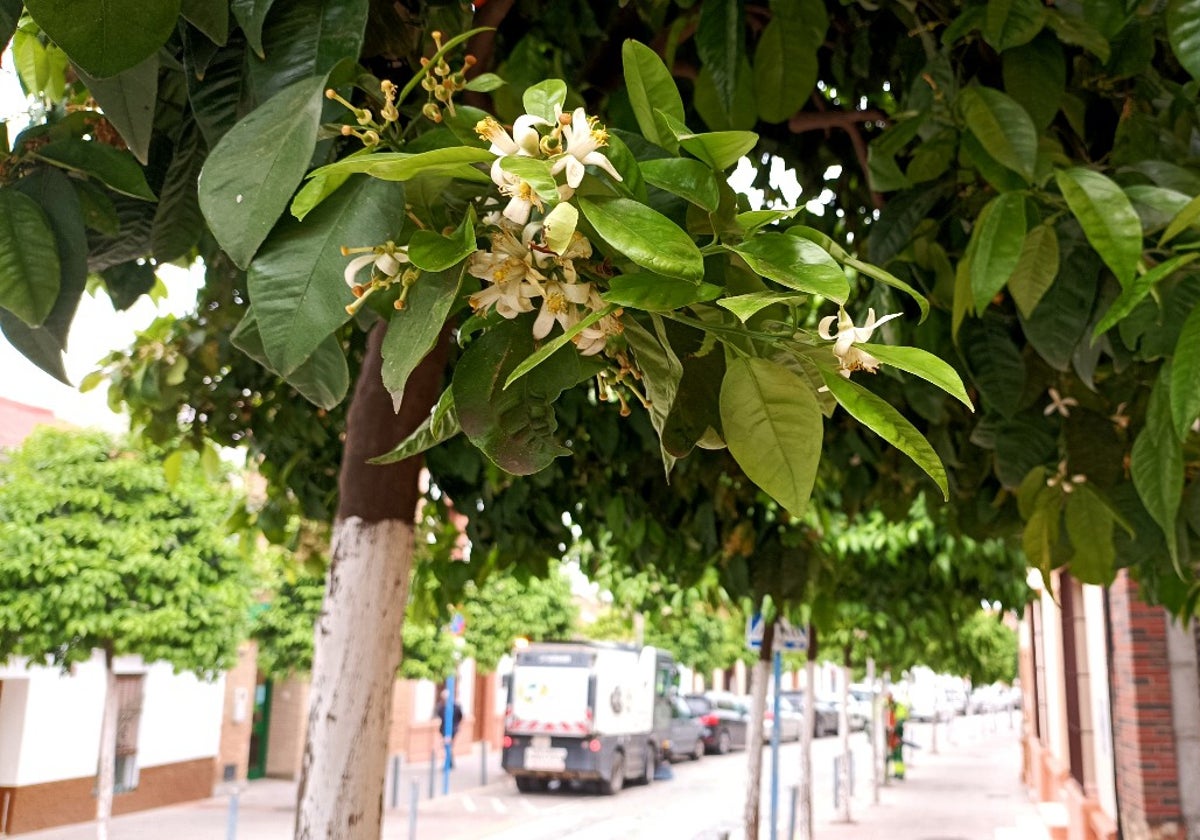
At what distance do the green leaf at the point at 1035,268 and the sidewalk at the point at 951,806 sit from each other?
46.9 feet

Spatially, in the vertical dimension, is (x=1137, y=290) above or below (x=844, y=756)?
above

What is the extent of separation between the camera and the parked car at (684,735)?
25109mm

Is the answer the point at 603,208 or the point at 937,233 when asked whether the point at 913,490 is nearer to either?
the point at 937,233

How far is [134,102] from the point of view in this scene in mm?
1114

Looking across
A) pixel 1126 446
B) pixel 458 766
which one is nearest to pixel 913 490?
pixel 1126 446

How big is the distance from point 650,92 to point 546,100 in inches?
5.9

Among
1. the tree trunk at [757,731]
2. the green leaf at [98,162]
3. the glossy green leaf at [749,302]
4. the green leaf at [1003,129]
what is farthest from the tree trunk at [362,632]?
the tree trunk at [757,731]

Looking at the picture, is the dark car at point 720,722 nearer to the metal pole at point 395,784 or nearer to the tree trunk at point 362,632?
the metal pole at point 395,784

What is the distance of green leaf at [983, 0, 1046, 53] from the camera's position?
182cm

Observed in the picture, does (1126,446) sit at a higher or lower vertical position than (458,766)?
higher

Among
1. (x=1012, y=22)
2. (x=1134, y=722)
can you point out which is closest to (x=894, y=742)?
(x=1134, y=722)

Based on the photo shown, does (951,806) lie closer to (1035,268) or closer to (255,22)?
(1035,268)

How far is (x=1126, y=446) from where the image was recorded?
256cm

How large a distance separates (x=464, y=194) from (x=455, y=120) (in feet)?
0.39
